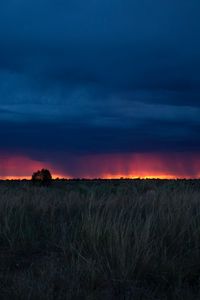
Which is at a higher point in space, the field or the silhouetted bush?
the silhouetted bush

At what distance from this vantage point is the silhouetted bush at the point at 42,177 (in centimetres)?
3697

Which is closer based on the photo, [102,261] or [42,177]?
[102,261]

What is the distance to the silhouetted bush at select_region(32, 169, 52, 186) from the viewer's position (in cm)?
3697

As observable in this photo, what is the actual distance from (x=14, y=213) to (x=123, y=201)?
2632 mm

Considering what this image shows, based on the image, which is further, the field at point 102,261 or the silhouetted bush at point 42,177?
the silhouetted bush at point 42,177

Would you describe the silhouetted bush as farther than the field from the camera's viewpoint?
Yes

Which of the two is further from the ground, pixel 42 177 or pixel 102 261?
pixel 42 177

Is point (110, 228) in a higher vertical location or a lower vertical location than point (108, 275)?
higher

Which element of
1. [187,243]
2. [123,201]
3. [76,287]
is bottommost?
[76,287]

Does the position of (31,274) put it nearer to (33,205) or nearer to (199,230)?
(199,230)

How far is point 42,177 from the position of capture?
37.2 meters

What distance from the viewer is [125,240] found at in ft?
23.9

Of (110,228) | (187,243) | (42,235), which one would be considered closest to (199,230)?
(187,243)

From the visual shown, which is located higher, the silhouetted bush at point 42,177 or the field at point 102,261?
the silhouetted bush at point 42,177
